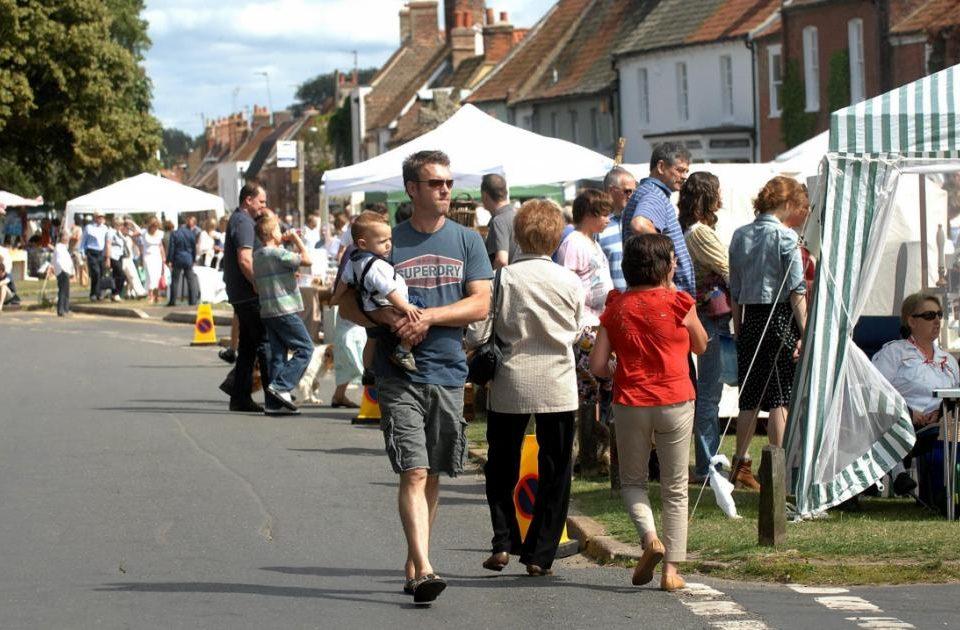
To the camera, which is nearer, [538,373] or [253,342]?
[538,373]

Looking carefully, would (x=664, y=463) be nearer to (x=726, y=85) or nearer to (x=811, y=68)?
(x=811, y=68)

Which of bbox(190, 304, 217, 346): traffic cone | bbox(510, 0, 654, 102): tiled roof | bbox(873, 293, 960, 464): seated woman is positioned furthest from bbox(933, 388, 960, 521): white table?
bbox(510, 0, 654, 102): tiled roof

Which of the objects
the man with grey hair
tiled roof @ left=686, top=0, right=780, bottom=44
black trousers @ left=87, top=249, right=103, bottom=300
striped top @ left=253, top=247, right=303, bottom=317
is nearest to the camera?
the man with grey hair

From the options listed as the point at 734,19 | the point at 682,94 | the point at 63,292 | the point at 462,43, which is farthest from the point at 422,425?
the point at 462,43

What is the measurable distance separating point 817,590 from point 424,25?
82314 millimetres

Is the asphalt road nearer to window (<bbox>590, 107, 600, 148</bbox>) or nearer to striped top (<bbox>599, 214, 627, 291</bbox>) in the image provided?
striped top (<bbox>599, 214, 627, 291</bbox>)

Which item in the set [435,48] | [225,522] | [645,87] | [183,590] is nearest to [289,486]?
[225,522]

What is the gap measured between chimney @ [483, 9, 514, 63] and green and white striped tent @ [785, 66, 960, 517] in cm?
6290

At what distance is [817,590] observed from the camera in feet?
25.1

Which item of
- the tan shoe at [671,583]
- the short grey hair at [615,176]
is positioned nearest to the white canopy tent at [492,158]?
the short grey hair at [615,176]

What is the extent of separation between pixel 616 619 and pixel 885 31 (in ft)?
117

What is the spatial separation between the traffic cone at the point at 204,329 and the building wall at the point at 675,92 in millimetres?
26723

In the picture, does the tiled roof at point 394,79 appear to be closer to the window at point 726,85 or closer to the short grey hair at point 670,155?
the window at point 726,85

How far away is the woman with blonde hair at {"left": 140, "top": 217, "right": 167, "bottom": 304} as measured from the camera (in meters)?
36.8
